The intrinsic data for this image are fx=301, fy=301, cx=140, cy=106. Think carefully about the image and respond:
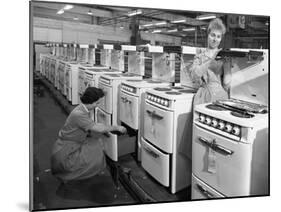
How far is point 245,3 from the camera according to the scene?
8.35ft

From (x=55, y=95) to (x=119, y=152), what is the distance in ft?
2.19

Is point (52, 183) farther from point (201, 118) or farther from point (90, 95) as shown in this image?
point (201, 118)

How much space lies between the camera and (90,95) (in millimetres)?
2270

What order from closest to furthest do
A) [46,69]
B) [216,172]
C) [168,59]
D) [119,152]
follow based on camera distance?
[216,172]
[46,69]
[119,152]
[168,59]


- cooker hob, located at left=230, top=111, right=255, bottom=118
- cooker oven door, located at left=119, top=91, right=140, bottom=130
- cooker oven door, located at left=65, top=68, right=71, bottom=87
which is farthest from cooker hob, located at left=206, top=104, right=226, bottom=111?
cooker oven door, located at left=65, top=68, right=71, bottom=87

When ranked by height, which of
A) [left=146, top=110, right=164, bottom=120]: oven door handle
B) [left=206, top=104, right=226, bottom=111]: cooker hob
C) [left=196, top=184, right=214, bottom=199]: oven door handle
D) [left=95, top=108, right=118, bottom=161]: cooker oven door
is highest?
[left=206, top=104, right=226, bottom=111]: cooker hob

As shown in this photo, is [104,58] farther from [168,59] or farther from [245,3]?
[245,3]

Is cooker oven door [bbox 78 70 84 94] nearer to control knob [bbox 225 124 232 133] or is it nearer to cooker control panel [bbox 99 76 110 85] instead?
cooker control panel [bbox 99 76 110 85]

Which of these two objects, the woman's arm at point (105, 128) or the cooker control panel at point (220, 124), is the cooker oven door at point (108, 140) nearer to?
the woman's arm at point (105, 128)

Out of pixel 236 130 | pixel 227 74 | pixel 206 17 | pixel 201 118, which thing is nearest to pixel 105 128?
pixel 201 118

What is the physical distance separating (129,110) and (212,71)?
0.76 meters

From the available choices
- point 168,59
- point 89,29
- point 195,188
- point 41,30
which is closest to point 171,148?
point 195,188

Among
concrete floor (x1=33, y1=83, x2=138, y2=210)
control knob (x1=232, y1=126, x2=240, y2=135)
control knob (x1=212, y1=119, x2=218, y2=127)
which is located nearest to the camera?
control knob (x1=232, y1=126, x2=240, y2=135)

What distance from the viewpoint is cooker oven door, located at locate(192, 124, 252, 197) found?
1955 millimetres
